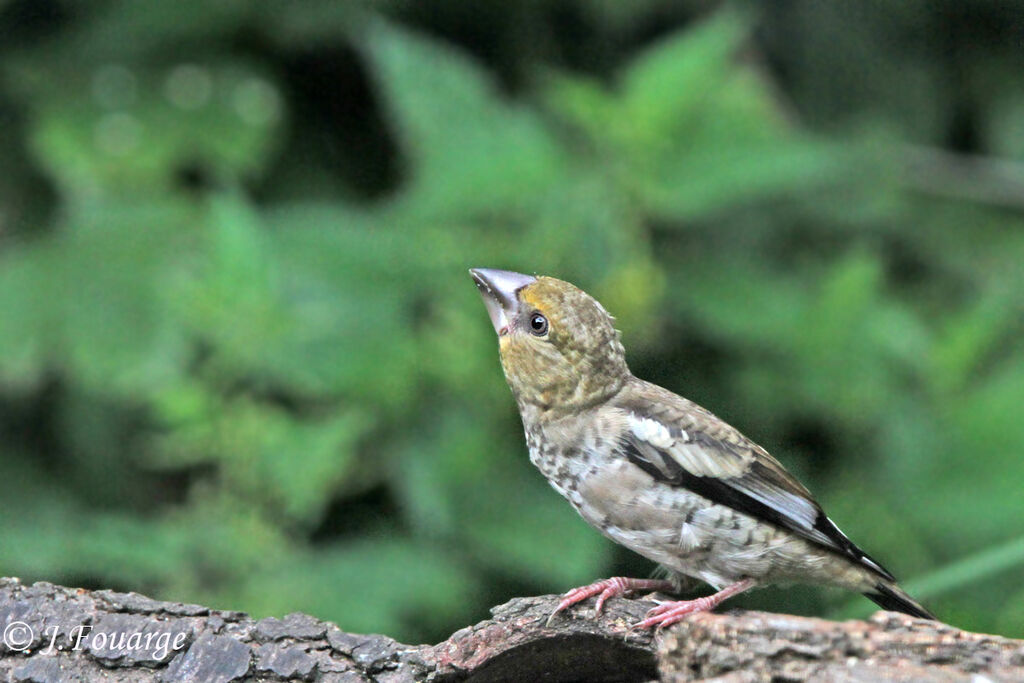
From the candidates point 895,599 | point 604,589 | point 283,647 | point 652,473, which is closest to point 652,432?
point 652,473

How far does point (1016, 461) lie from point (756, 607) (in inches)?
40.1

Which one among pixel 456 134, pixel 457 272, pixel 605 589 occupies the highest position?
pixel 456 134

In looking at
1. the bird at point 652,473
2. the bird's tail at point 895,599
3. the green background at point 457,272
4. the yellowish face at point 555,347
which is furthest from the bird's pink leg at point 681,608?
the yellowish face at point 555,347

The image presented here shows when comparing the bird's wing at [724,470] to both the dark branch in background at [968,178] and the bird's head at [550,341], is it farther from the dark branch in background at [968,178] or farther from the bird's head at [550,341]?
the dark branch in background at [968,178]

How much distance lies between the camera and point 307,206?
569 cm

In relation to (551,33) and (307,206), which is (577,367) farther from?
(551,33)

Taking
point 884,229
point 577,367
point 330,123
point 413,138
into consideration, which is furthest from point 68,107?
point 884,229

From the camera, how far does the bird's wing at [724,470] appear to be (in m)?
3.63

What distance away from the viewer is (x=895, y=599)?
3783 millimetres

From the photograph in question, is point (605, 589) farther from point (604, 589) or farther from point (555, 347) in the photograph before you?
point (555, 347)

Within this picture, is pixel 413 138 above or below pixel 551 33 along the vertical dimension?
below

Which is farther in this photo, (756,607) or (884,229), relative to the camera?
(884,229)

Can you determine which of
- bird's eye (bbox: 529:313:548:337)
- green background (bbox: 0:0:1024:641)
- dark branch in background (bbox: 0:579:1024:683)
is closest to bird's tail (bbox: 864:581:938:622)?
green background (bbox: 0:0:1024:641)

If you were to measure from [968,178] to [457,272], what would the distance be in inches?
99.8
